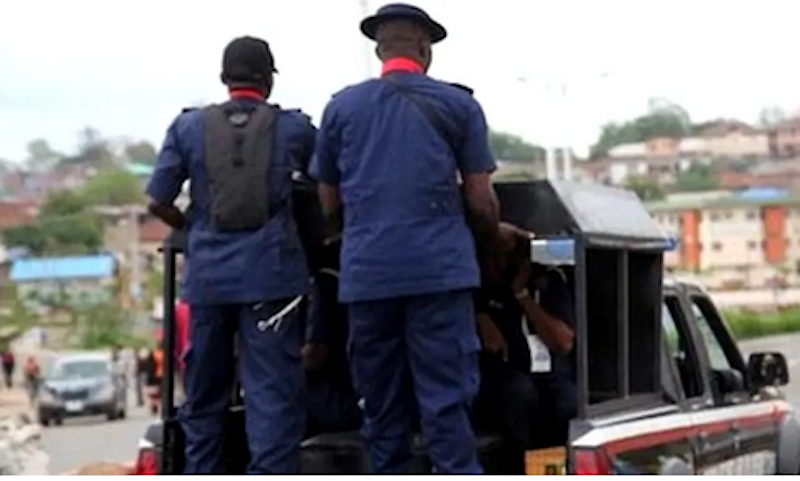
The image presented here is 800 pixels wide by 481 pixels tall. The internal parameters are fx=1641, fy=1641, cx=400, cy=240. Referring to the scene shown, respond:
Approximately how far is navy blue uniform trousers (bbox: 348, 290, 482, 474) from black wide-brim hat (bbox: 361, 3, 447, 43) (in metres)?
0.79

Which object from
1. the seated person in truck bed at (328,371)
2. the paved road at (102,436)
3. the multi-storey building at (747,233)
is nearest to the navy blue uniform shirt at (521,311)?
the seated person in truck bed at (328,371)

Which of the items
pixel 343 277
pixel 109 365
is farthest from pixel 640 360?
pixel 109 365

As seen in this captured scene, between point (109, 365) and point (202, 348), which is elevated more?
point (202, 348)

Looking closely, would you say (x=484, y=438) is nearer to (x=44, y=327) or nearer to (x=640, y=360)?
(x=640, y=360)

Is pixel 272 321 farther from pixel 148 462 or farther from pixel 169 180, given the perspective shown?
pixel 148 462

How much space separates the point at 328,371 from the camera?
5.71 metres

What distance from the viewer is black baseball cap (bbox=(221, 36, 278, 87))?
16.5ft

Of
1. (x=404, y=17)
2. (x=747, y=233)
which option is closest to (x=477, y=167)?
(x=404, y=17)

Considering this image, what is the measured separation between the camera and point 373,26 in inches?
192

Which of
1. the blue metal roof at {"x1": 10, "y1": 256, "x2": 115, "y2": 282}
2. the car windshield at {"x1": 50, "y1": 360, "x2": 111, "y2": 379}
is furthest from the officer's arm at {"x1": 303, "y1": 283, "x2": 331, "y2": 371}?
the blue metal roof at {"x1": 10, "y1": 256, "x2": 115, "y2": 282}

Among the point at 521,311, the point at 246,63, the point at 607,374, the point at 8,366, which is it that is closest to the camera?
the point at 246,63

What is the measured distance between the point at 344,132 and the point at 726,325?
9.00ft

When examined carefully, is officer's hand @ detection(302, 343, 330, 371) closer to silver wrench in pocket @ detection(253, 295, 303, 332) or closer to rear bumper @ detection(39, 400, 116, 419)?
silver wrench in pocket @ detection(253, 295, 303, 332)

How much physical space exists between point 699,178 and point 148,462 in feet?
103
